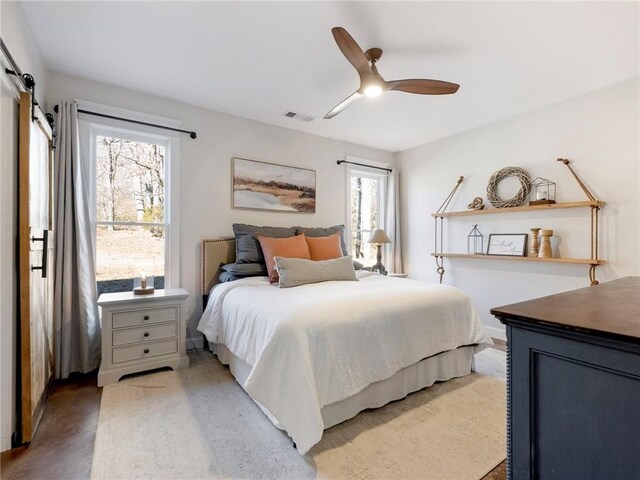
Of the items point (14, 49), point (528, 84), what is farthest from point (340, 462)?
point (528, 84)

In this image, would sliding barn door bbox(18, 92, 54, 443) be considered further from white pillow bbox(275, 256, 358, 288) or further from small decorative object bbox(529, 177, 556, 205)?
small decorative object bbox(529, 177, 556, 205)

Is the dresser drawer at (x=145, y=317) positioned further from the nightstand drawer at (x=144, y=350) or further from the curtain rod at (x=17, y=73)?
the curtain rod at (x=17, y=73)

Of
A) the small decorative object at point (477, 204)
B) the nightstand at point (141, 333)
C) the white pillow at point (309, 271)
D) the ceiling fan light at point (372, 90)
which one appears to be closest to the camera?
the ceiling fan light at point (372, 90)

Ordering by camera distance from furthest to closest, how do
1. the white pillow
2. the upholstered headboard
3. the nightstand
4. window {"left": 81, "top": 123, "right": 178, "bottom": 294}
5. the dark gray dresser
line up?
the upholstered headboard → window {"left": 81, "top": 123, "right": 178, "bottom": 294} → the white pillow → the nightstand → the dark gray dresser

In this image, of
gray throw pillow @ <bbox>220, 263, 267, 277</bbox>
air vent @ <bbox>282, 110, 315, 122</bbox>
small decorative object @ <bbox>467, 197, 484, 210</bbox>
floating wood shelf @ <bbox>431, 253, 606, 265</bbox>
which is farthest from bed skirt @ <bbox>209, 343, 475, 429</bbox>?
air vent @ <bbox>282, 110, 315, 122</bbox>

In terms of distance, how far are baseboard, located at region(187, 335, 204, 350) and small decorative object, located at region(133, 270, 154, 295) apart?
0.78m

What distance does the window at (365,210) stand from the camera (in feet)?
15.3

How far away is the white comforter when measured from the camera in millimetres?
1585

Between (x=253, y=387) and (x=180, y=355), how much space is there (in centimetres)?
133

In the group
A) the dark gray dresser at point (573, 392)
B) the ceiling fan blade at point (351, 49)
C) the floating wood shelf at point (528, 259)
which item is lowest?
the dark gray dresser at point (573, 392)

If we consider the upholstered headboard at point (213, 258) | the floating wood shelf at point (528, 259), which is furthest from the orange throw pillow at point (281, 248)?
the floating wood shelf at point (528, 259)

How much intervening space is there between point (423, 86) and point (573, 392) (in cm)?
210

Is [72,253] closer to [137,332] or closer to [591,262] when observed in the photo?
[137,332]

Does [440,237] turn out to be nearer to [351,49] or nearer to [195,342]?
[351,49]
